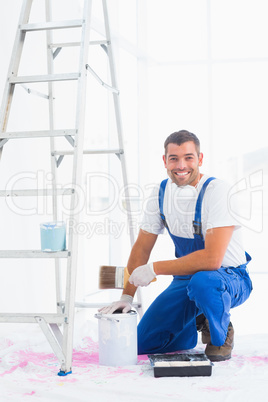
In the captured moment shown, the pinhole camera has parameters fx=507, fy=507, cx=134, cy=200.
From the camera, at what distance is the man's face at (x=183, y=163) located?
224 centimetres

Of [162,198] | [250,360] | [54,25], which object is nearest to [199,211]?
[162,198]

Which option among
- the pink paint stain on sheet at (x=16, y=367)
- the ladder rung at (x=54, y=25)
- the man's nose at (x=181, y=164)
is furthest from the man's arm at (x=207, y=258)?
the ladder rung at (x=54, y=25)

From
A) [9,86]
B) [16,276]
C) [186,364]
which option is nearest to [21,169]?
[16,276]

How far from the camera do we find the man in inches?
81.7

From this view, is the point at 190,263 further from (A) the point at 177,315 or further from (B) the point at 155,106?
(B) the point at 155,106

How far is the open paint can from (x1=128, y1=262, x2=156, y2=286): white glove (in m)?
0.15

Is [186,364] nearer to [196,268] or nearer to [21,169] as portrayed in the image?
[196,268]

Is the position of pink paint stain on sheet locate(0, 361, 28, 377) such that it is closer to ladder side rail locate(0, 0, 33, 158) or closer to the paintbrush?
Result: the paintbrush

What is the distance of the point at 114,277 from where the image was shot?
229cm

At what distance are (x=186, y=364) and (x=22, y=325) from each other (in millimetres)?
1271

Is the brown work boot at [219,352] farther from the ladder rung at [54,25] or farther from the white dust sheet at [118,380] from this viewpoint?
the ladder rung at [54,25]

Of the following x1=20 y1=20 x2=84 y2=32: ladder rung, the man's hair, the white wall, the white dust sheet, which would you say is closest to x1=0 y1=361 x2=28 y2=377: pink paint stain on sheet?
the white dust sheet

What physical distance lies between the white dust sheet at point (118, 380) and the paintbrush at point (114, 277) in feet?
1.04

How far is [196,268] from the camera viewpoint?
83.2 inches
